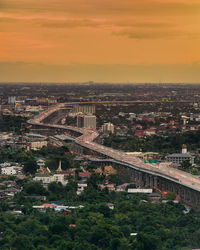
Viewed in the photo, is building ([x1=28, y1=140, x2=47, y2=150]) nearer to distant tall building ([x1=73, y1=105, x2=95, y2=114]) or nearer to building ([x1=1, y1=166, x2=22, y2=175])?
building ([x1=1, y1=166, x2=22, y2=175])

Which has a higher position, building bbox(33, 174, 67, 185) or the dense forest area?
the dense forest area

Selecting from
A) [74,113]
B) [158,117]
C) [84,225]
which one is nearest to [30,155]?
[84,225]

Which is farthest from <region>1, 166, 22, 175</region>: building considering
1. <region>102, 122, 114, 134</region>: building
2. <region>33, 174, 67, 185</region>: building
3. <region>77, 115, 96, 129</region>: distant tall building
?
<region>77, 115, 96, 129</region>: distant tall building

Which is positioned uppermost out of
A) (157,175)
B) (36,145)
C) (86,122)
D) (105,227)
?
(105,227)

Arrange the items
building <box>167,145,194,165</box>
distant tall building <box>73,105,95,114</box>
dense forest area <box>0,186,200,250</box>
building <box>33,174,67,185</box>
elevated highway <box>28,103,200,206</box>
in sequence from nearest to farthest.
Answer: dense forest area <box>0,186,200,250</box> → elevated highway <box>28,103,200,206</box> → building <box>33,174,67,185</box> → building <box>167,145,194,165</box> → distant tall building <box>73,105,95,114</box>

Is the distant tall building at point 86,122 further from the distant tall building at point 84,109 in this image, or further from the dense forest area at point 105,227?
the dense forest area at point 105,227

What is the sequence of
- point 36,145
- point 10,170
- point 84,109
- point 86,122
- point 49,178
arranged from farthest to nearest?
point 84,109, point 86,122, point 36,145, point 10,170, point 49,178

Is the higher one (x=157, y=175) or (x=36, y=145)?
(x=157, y=175)

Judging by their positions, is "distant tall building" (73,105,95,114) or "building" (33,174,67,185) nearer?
"building" (33,174,67,185)

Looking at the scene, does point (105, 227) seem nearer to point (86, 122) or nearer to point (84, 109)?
point (86, 122)

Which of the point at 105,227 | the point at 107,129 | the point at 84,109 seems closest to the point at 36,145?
the point at 107,129

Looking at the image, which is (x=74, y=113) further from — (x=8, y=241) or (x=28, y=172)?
(x=8, y=241)

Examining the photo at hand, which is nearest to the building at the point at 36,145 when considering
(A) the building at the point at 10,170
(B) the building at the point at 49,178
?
(A) the building at the point at 10,170
